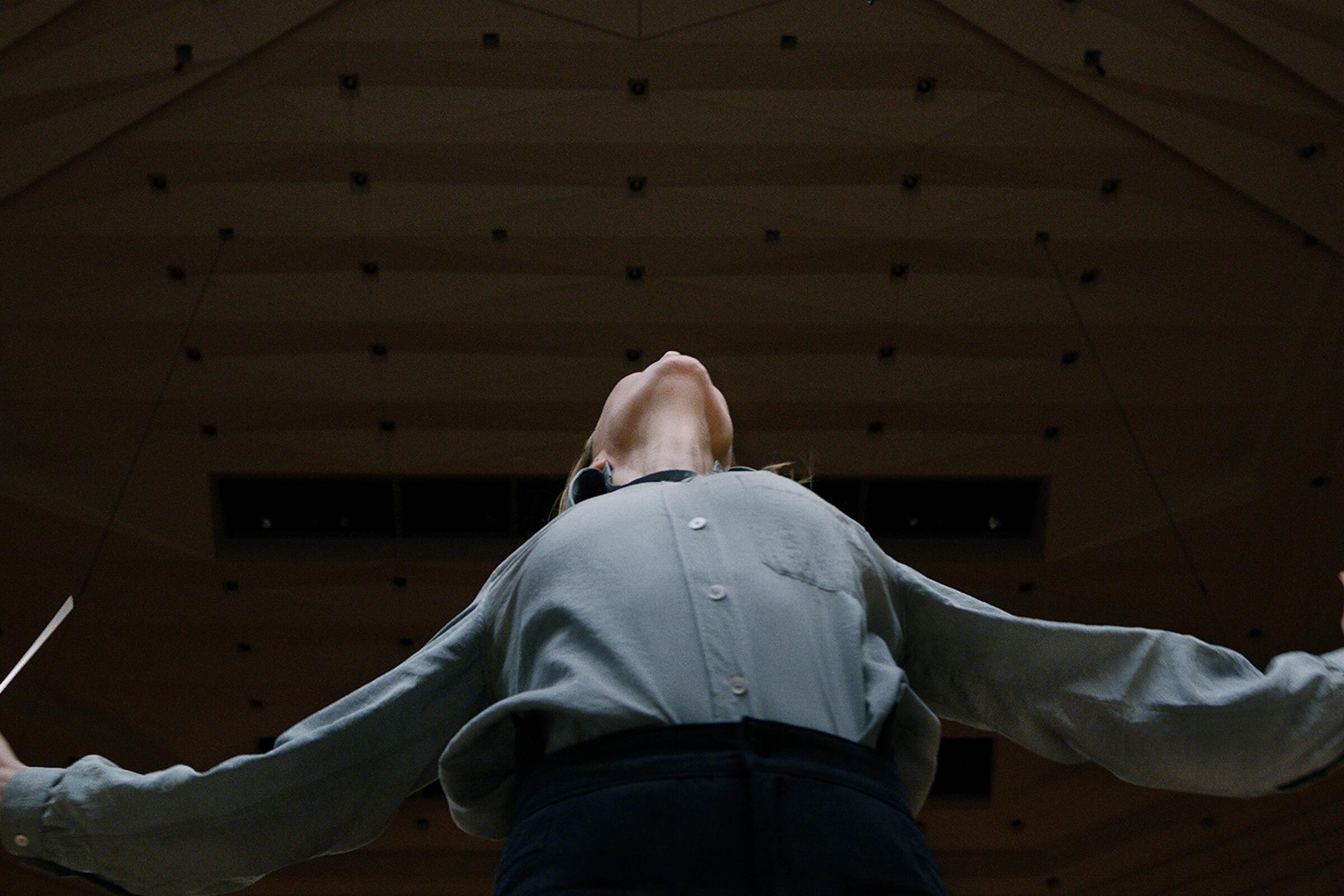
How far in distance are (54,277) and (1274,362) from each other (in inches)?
399

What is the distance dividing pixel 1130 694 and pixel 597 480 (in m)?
1.16

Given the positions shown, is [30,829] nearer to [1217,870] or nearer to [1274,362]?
[1274,362]

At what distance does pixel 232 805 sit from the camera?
2141 mm

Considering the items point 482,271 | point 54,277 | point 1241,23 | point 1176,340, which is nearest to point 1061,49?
point 1241,23

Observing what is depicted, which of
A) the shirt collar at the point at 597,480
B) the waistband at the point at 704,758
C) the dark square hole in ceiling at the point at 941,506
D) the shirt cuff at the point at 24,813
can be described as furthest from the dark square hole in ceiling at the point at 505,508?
the waistband at the point at 704,758

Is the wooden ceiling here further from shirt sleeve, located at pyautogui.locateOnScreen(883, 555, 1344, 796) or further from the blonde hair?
shirt sleeve, located at pyautogui.locateOnScreen(883, 555, 1344, 796)

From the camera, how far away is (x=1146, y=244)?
10.2 metres

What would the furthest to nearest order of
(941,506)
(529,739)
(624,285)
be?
(941,506) → (624,285) → (529,739)

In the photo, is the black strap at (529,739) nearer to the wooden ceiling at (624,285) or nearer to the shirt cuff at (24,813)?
the shirt cuff at (24,813)

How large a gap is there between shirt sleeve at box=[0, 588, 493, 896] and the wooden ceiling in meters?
7.65

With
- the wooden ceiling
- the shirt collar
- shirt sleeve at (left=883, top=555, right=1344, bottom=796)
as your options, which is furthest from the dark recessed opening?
shirt sleeve at (left=883, top=555, right=1344, bottom=796)

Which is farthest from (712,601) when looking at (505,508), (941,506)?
(941,506)

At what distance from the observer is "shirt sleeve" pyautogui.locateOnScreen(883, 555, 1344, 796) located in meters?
2.05

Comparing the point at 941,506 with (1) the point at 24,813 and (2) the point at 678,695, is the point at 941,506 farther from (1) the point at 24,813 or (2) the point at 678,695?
(1) the point at 24,813
